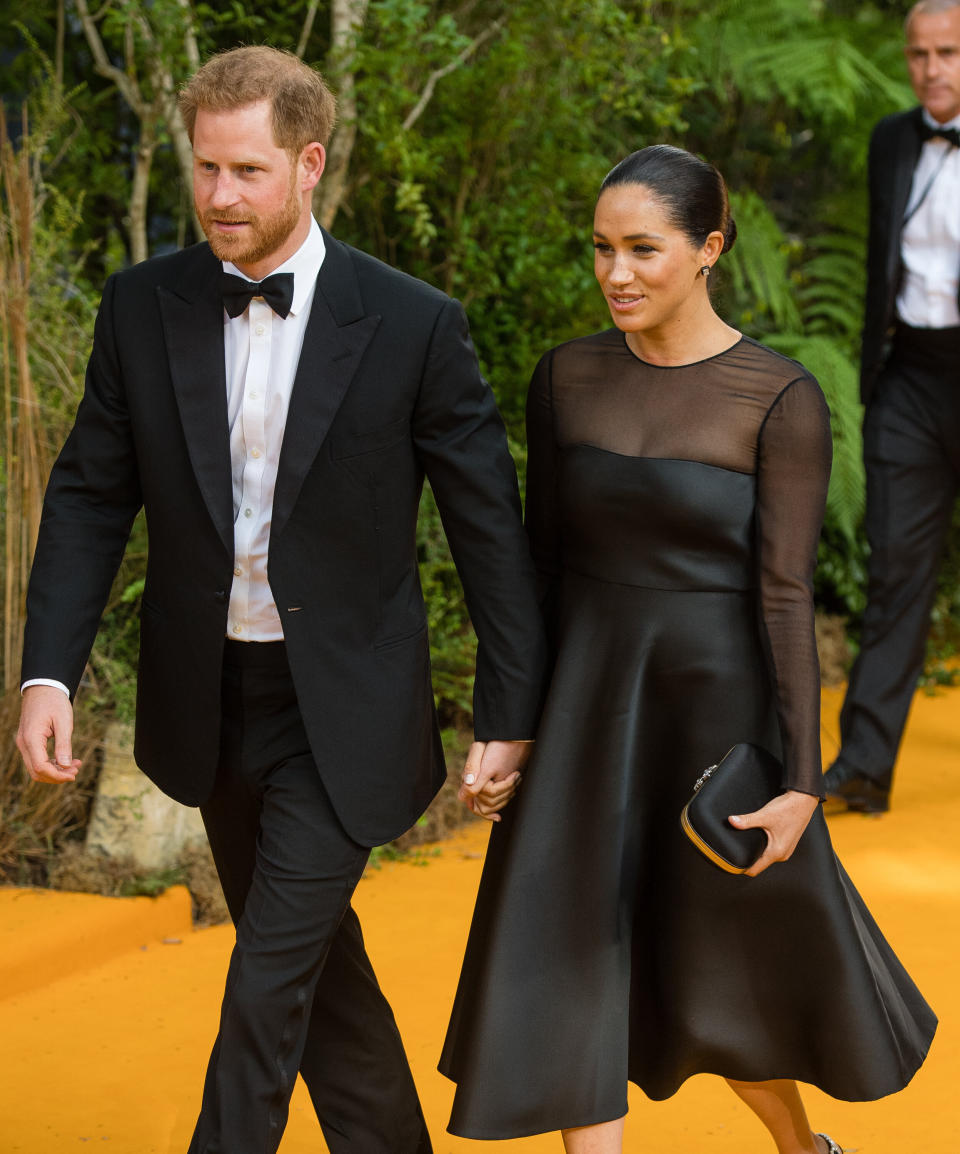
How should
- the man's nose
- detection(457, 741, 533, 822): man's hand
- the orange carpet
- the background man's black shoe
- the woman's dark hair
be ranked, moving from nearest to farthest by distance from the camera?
1. the man's nose
2. the woman's dark hair
3. detection(457, 741, 533, 822): man's hand
4. the orange carpet
5. the background man's black shoe

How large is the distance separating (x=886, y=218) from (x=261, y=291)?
3.61 metres

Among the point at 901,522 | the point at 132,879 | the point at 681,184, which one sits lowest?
the point at 132,879

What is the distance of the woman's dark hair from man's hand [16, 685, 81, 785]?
130 centimetres

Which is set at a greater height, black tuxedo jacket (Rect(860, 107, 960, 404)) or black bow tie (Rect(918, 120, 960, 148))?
black bow tie (Rect(918, 120, 960, 148))

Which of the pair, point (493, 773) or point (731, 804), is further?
point (493, 773)

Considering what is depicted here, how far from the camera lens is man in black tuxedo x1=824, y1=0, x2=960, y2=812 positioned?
562cm

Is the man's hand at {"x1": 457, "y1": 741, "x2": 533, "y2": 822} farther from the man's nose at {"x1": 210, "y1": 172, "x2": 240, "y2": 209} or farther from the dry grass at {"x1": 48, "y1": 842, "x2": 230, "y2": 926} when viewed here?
the dry grass at {"x1": 48, "y1": 842, "x2": 230, "y2": 926}

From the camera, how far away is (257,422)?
269cm

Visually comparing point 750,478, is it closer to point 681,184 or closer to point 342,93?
point 681,184

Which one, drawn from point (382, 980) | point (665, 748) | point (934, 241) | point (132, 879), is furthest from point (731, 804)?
point (934, 241)

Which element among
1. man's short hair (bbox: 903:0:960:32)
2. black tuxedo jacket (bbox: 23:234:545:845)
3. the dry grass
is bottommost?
the dry grass

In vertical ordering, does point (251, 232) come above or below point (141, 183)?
above

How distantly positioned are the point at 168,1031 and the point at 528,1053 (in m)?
1.62

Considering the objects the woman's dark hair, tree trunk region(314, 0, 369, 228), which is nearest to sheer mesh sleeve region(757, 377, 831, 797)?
the woman's dark hair
